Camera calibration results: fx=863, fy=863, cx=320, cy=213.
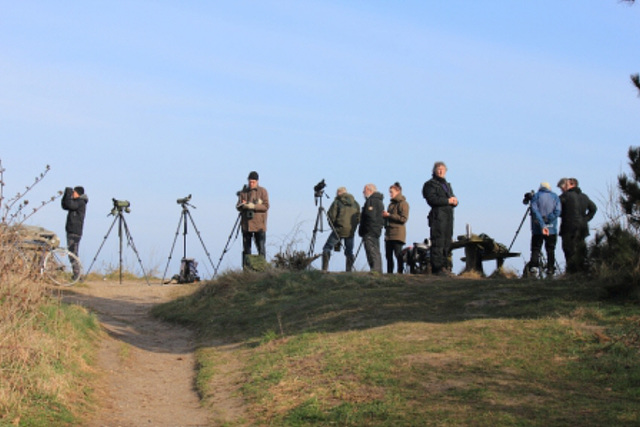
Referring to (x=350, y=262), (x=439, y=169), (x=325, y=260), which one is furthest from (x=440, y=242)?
(x=325, y=260)

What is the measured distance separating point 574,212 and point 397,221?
12.2 ft

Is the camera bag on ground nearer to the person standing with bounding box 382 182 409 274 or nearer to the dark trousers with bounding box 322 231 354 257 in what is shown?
the dark trousers with bounding box 322 231 354 257

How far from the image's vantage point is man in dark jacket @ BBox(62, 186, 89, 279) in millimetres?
18922

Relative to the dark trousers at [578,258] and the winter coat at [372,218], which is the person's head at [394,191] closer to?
the winter coat at [372,218]

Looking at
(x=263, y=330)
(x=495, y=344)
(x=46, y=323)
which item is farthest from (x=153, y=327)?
(x=495, y=344)

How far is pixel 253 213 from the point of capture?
58.3ft

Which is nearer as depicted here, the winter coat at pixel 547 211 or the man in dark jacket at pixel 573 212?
the man in dark jacket at pixel 573 212

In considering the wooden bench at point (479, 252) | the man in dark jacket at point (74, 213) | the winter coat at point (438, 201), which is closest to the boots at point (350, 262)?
the wooden bench at point (479, 252)

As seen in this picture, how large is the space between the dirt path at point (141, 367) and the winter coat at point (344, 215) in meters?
3.87

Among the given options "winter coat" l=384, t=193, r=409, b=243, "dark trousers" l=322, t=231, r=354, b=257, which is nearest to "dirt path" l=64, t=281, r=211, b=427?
"dark trousers" l=322, t=231, r=354, b=257

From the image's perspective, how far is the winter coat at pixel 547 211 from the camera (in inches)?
588

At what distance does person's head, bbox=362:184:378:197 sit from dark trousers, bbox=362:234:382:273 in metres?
0.92

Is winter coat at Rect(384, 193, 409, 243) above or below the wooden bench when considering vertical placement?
above

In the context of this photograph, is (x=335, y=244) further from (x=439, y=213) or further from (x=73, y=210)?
(x=73, y=210)
